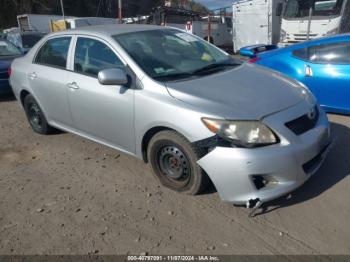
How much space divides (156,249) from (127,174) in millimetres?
1379

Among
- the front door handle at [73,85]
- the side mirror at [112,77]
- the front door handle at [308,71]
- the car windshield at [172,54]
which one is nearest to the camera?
the side mirror at [112,77]

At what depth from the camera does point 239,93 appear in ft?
10.6

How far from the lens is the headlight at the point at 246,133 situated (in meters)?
2.87

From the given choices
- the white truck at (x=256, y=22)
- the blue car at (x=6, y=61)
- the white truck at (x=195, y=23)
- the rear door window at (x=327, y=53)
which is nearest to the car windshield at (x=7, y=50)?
the blue car at (x=6, y=61)

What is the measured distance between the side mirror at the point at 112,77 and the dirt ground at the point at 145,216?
114cm

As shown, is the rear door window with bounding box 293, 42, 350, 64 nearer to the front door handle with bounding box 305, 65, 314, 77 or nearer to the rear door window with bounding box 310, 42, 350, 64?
the rear door window with bounding box 310, 42, 350, 64

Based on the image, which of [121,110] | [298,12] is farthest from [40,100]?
[298,12]

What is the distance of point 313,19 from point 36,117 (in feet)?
31.9

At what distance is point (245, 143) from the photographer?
2.87 meters

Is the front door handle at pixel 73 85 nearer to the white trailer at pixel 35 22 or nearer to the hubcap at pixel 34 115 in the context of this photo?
the hubcap at pixel 34 115

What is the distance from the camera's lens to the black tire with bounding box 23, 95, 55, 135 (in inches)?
206

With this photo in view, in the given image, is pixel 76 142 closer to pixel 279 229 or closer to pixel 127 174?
pixel 127 174

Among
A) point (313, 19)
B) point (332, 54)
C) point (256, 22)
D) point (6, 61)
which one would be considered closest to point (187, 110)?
point (332, 54)

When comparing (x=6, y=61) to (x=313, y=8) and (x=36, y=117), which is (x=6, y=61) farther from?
(x=313, y=8)
